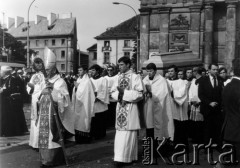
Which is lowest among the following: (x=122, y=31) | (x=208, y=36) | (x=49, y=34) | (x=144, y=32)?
(x=208, y=36)

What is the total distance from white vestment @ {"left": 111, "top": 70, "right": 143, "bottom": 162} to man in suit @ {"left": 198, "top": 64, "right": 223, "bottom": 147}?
5.76 feet

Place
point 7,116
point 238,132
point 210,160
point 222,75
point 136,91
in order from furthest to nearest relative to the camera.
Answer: point 7,116 < point 222,75 < point 210,160 < point 136,91 < point 238,132

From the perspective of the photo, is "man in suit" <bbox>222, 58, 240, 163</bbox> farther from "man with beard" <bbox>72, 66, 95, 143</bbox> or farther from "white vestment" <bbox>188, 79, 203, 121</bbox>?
"man with beard" <bbox>72, 66, 95, 143</bbox>

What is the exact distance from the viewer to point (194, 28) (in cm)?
2781

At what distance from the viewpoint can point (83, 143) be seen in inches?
388

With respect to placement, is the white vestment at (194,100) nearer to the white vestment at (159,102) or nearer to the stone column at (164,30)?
the white vestment at (159,102)

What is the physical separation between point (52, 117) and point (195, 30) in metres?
22.2

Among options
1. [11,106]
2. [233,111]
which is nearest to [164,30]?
[11,106]

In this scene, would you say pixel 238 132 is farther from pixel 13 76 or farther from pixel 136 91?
pixel 13 76

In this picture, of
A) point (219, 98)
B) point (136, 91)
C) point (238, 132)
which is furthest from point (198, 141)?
point (238, 132)

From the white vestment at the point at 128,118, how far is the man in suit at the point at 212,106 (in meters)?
1.76

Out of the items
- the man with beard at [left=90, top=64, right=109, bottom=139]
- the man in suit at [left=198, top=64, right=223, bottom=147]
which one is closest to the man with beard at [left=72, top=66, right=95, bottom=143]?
the man with beard at [left=90, top=64, right=109, bottom=139]

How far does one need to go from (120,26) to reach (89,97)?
1692 inches

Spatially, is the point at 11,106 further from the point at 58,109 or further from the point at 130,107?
the point at 130,107
